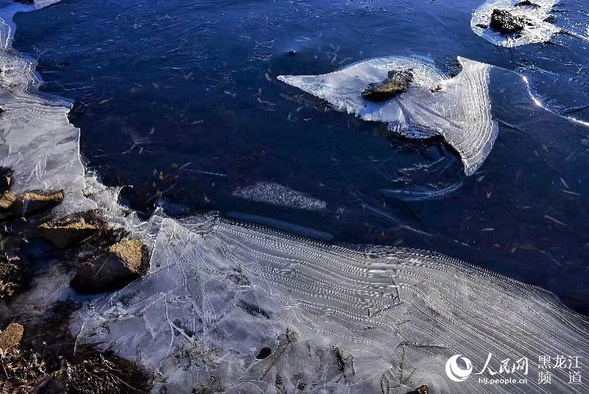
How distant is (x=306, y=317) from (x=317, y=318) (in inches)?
3.2

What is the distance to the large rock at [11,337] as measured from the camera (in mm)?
3176

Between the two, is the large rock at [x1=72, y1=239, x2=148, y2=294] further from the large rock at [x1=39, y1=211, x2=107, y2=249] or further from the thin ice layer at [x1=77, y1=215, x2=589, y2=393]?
the large rock at [x1=39, y1=211, x2=107, y2=249]

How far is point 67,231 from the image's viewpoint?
3.80 meters

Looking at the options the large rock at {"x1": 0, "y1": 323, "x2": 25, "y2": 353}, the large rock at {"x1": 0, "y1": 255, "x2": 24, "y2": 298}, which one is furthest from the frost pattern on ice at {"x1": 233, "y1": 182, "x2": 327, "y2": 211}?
the large rock at {"x1": 0, "y1": 323, "x2": 25, "y2": 353}

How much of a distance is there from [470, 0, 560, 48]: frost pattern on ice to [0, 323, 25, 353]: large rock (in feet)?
20.9

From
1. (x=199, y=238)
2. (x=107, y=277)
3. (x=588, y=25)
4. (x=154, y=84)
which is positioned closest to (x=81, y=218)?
(x=107, y=277)

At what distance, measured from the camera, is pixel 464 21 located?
6770mm

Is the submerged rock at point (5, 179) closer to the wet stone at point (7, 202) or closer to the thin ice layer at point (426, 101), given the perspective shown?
the wet stone at point (7, 202)

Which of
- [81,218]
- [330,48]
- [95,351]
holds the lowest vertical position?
[95,351]

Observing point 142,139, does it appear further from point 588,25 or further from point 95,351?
point 588,25

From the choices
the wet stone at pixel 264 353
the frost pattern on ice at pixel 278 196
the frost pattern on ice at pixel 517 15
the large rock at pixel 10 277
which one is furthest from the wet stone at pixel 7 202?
the frost pattern on ice at pixel 517 15

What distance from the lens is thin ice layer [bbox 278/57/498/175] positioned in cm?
487

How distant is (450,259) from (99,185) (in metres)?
3.28

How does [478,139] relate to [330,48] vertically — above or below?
below
